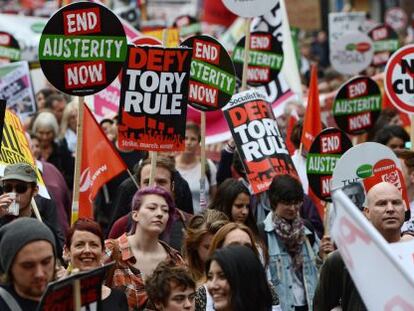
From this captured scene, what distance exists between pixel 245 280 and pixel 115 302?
3.82 ft

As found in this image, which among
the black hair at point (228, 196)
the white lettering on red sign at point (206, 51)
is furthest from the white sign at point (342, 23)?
the black hair at point (228, 196)

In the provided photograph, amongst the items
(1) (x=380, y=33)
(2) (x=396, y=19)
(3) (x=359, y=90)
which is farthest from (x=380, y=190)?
(2) (x=396, y=19)

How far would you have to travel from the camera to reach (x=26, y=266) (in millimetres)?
5941

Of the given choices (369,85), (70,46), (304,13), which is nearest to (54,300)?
(70,46)

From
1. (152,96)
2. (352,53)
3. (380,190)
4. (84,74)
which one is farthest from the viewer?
(352,53)

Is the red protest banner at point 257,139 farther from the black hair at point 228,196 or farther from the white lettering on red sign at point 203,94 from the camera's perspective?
the black hair at point 228,196

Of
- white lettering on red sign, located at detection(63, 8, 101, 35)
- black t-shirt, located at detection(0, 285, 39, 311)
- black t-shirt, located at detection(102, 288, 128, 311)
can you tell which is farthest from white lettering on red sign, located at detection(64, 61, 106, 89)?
black t-shirt, located at detection(0, 285, 39, 311)

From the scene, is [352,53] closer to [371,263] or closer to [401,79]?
[401,79]

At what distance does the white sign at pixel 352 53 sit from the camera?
18.7 m

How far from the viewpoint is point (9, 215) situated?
28.4 ft

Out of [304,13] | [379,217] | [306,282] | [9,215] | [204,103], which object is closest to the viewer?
[379,217]

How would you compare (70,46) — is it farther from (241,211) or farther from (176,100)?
(241,211)

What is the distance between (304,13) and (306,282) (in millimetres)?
24639

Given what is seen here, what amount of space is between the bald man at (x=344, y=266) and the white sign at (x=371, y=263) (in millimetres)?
1543
